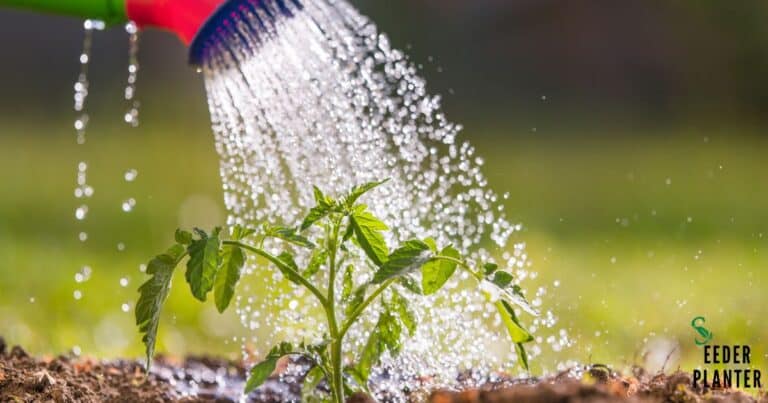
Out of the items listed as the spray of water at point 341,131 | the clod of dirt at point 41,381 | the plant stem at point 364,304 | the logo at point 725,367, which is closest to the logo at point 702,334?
the logo at point 725,367

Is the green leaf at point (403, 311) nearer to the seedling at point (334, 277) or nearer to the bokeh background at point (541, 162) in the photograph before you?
the seedling at point (334, 277)

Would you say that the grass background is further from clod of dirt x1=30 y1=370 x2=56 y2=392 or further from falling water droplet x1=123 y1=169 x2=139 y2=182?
clod of dirt x1=30 y1=370 x2=56 y2=392

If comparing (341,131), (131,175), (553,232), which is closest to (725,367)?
(341,131)

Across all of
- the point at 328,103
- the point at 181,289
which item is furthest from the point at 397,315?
the point at 181,289

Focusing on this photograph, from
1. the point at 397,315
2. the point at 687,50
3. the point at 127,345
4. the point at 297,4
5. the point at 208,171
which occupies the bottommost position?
the point at 397,315

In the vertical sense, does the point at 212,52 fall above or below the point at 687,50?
below

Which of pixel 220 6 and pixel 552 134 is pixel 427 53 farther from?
pixel 220 6

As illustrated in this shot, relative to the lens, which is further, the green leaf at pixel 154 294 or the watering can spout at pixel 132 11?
the watering can spout at pixel 132 11
